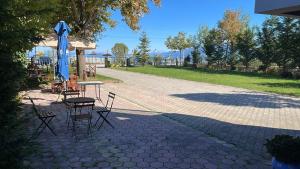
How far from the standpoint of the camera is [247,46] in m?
33.8

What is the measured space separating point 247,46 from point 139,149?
30117 mm

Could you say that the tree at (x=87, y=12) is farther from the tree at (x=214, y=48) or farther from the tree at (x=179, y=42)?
the tree at (x=179, y=42)

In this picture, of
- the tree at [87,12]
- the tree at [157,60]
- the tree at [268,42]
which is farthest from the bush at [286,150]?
the tree at [157,60]

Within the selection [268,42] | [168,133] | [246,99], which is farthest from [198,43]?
[168,133]

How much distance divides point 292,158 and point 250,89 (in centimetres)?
1290

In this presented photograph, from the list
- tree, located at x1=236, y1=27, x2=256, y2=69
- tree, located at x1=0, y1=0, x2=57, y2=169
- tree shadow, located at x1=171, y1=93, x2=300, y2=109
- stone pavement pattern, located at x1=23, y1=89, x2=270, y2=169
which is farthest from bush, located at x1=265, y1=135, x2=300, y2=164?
tree, located at x1=236, y1=27, x2=256, y2=69

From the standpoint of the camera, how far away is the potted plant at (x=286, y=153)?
4199mm

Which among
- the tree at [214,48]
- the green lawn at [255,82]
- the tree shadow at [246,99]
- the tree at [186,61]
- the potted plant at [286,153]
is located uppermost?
the tree at [214,48]

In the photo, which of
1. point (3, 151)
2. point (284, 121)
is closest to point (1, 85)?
point (3, 151)

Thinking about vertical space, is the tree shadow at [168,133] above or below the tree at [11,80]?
below

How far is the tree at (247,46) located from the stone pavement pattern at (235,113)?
65.3ft

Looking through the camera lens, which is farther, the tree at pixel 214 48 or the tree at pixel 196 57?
the tree at pixel 196 57

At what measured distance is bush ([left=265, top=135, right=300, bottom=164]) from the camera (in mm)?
4199

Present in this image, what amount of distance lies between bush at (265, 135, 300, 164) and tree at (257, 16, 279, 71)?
28308 mm
